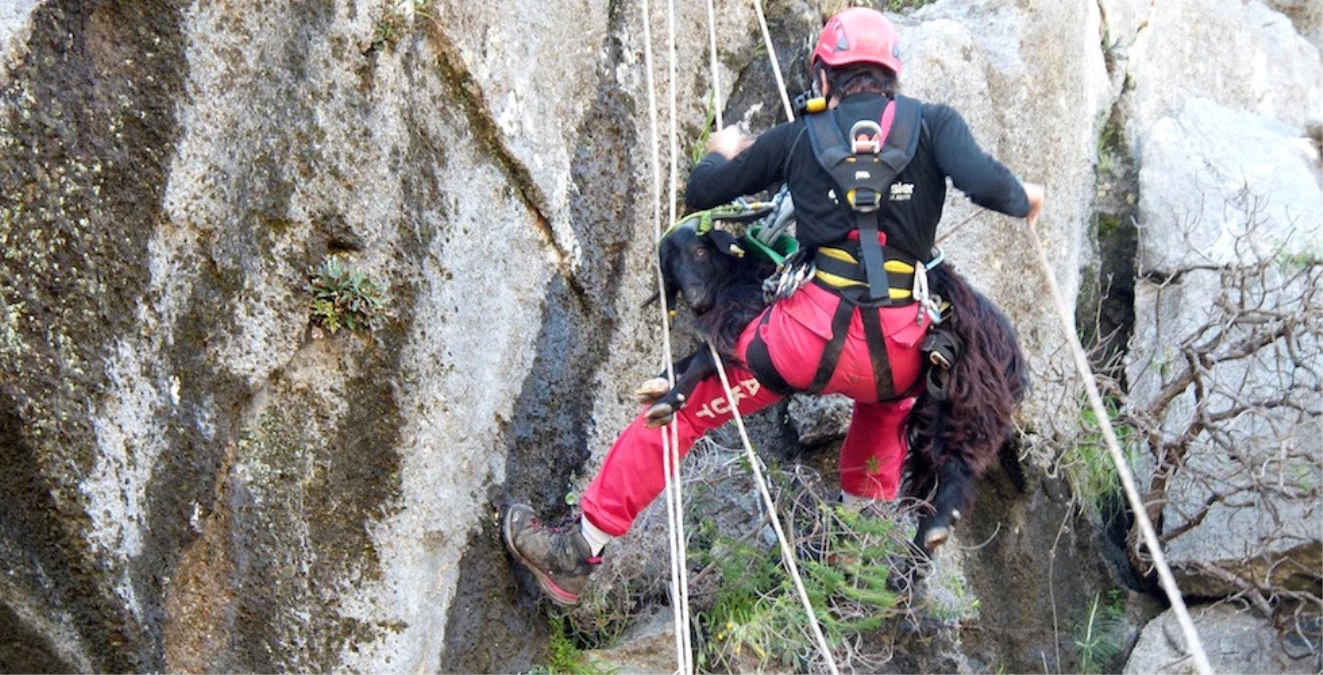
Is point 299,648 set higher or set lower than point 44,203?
lower

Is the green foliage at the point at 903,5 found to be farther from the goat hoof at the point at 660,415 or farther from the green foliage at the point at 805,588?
the goat hoof at the point at 660,415

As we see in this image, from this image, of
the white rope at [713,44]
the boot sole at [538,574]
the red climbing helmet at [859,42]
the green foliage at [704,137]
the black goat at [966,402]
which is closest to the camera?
the red climbing helmet at [859,42]

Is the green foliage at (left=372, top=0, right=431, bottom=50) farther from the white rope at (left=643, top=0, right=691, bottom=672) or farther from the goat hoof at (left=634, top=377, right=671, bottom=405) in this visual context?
the goat hoof at (left=634, top=377, right=671, bottom=405)

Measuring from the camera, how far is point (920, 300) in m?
4.13

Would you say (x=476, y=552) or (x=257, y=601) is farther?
(x=476, y=552)

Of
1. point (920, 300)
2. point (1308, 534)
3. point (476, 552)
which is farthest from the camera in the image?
point (1308, 534)

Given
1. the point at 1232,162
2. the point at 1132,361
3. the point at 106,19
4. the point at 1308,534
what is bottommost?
the point at 1308,534

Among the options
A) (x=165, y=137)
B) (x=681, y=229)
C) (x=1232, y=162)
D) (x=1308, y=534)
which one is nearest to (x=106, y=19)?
(x=165, y=137)

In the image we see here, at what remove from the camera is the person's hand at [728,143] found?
4.45m

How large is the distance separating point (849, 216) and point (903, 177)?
0.20 metres

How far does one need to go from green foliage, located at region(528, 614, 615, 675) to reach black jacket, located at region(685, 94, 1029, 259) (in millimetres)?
1721

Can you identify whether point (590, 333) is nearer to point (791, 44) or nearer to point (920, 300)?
point (920, 300)

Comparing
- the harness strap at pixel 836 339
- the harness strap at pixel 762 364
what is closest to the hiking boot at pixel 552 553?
the harness strap at pixel 762 364

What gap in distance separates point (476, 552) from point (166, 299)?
147 centimetres
